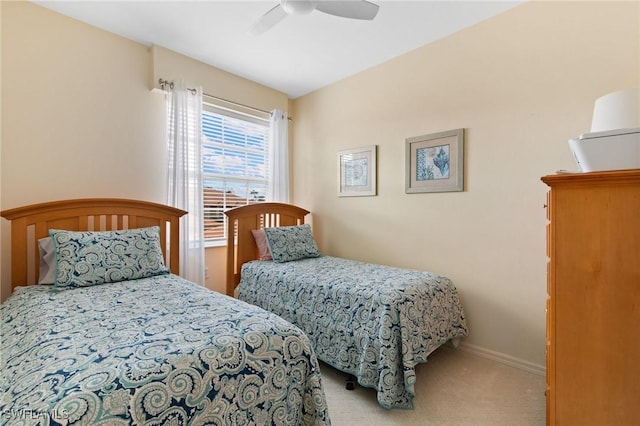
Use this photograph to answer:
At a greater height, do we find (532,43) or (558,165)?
(532,43)

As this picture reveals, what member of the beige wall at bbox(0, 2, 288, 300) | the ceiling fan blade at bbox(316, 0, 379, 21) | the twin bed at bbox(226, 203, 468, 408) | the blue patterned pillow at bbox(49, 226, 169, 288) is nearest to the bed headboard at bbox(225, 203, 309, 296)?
the twin bed at bbox(226, 203, 468, 408)

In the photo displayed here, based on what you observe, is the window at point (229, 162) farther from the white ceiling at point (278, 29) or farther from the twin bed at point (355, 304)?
the white ceiling at point (278, 29)

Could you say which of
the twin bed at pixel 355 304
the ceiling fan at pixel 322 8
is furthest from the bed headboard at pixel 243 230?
the ceiling fan at pixel 322 8

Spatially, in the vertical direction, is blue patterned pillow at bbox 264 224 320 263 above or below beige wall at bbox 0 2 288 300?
below

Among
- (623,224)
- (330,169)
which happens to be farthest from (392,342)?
(330,169)

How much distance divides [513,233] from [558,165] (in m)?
0.55

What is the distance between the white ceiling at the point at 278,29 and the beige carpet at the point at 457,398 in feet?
8.81

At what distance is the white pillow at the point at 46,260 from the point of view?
1.84m

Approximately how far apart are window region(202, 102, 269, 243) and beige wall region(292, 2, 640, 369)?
1.32m

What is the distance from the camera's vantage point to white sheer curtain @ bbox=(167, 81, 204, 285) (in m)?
2.67

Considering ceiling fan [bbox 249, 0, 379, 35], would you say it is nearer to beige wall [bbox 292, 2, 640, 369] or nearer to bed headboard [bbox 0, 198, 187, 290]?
beige wall [bbox 292, 2, 640, 369]

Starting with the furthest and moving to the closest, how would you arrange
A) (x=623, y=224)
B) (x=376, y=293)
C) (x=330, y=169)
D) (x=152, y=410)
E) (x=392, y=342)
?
(x=330, y=169), (x=376, y=293), (x=392, y=342), (x=623, y=224), (x=152, y=410)

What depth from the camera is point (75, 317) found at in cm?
130

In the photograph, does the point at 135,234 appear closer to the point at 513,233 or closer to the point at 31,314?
the point at 31,314
